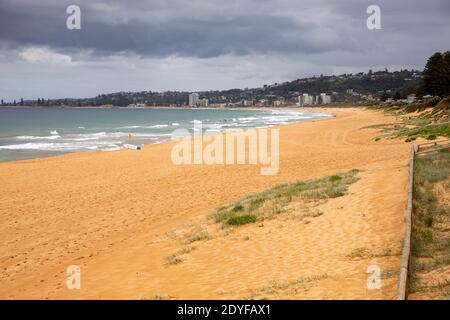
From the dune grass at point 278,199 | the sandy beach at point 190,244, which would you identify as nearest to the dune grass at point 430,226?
the sandy beach at point 190,244

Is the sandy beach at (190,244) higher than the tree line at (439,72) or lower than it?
lower

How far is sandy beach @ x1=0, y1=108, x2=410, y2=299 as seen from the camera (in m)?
7.64

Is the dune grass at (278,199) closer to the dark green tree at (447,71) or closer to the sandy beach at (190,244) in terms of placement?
the sandy beach at (190,244)

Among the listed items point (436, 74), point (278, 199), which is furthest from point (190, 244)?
point (436, 74)

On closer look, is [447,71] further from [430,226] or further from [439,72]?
[430,226]

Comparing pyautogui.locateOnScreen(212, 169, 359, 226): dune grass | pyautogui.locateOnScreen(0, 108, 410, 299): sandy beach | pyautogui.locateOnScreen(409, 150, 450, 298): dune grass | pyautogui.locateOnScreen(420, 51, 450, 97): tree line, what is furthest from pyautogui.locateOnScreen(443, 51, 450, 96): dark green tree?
pyautogui.locateOnScreen(212, 169, 359, 226): dune grass

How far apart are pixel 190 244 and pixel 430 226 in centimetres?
547

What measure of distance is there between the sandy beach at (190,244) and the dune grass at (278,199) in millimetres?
454

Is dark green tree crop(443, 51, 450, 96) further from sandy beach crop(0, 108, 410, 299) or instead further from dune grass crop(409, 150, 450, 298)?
dune grass crop(409, 150, 450, 298)

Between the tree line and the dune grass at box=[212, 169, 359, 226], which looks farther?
the tree line

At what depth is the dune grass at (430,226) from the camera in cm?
655

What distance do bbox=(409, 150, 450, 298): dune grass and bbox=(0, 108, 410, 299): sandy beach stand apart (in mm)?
361

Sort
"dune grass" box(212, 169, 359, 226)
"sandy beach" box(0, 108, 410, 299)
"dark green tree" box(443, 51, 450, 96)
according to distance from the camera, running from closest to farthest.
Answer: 1. "sandy beach" box(0, 108, 410, 299)
2. "dune grass" box(212, 169, 359, 226)
3. "dark green tree" box(443, 51, 450, 96)
